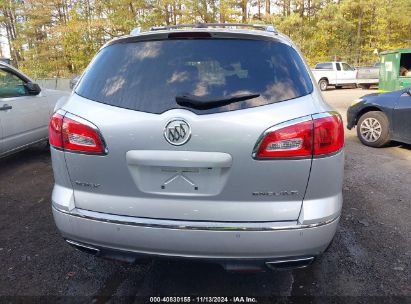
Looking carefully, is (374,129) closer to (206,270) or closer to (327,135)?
(206,270)

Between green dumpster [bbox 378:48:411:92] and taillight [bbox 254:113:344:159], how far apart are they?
42.3 ft

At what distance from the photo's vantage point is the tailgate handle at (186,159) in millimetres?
1971

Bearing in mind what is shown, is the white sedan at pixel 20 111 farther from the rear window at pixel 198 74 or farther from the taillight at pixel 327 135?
the taillight at pixel 327 135

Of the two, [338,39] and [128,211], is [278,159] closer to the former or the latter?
[128,211]

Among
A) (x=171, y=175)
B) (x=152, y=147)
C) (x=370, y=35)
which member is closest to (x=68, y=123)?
(x=152, y=147)

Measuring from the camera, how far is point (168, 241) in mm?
2057

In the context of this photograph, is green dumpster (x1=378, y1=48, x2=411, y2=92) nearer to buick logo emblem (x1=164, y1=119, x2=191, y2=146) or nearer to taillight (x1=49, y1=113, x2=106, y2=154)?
buick logo emblem (x1=164, y1=119, x2=191, y2=146)

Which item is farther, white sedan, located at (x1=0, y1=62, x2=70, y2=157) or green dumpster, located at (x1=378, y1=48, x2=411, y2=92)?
green dumpster, located at (x1=378, y1=48, x2=411, y2=92)

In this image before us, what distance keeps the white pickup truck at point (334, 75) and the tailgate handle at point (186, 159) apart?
74.9 ft

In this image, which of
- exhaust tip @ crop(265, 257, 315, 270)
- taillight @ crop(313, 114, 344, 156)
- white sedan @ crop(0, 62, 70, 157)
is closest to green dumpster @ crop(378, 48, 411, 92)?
white sedan @ crop(0, 62, 70, 157)

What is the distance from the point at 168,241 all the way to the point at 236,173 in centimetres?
55

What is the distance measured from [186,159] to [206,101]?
1.13 feet

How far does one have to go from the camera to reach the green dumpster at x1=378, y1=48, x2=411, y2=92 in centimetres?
A: 1312

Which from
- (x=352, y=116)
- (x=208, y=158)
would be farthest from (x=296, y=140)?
(x=352, y=116)
